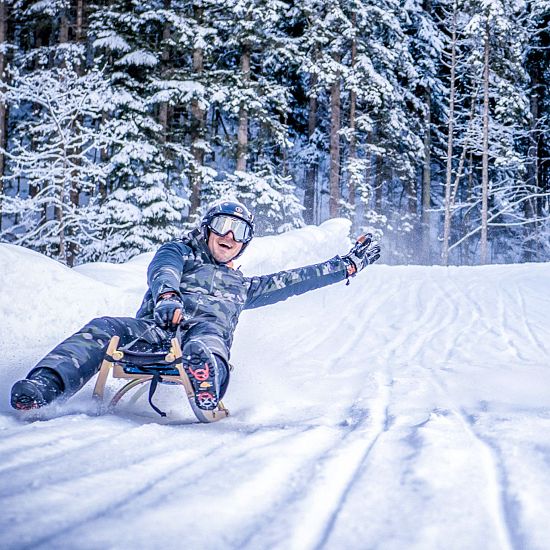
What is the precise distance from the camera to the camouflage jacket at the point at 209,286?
9.92 feet

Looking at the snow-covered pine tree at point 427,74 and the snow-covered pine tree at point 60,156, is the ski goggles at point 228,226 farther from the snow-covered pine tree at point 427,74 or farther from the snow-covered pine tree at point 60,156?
the snow-covered pine tree at point 427,74

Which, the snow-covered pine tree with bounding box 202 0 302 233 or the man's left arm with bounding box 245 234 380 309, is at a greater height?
the snow-covered pine tree with bounding box 202 0 302 233

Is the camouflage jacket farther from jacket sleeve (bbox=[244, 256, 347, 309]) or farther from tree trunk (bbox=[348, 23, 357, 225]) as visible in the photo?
tree trunk (bbox=[348, 23, 357, 225])

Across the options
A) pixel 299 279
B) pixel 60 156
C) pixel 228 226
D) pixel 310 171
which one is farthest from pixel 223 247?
pixel 310 171

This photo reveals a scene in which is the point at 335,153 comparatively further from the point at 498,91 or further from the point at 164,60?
the point at 498,91

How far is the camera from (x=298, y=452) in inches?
75.6

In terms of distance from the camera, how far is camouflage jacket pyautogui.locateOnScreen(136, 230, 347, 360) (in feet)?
9.92

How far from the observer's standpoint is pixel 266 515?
Answer: 1.33 meters

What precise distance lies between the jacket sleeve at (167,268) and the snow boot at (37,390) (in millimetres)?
675

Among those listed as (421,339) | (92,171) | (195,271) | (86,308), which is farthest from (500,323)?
(92,171)

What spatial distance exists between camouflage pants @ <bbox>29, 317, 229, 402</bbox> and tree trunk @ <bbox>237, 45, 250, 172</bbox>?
13.5 meters

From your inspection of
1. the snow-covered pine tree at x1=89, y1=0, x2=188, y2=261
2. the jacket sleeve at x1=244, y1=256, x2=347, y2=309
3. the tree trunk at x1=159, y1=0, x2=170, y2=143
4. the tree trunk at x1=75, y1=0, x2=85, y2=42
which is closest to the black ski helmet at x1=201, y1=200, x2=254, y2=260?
the jacket sleeve at x1=244, y1=256, x2=347, y2=309

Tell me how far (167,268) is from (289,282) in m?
1.21

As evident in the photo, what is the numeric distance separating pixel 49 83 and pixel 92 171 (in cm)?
261
